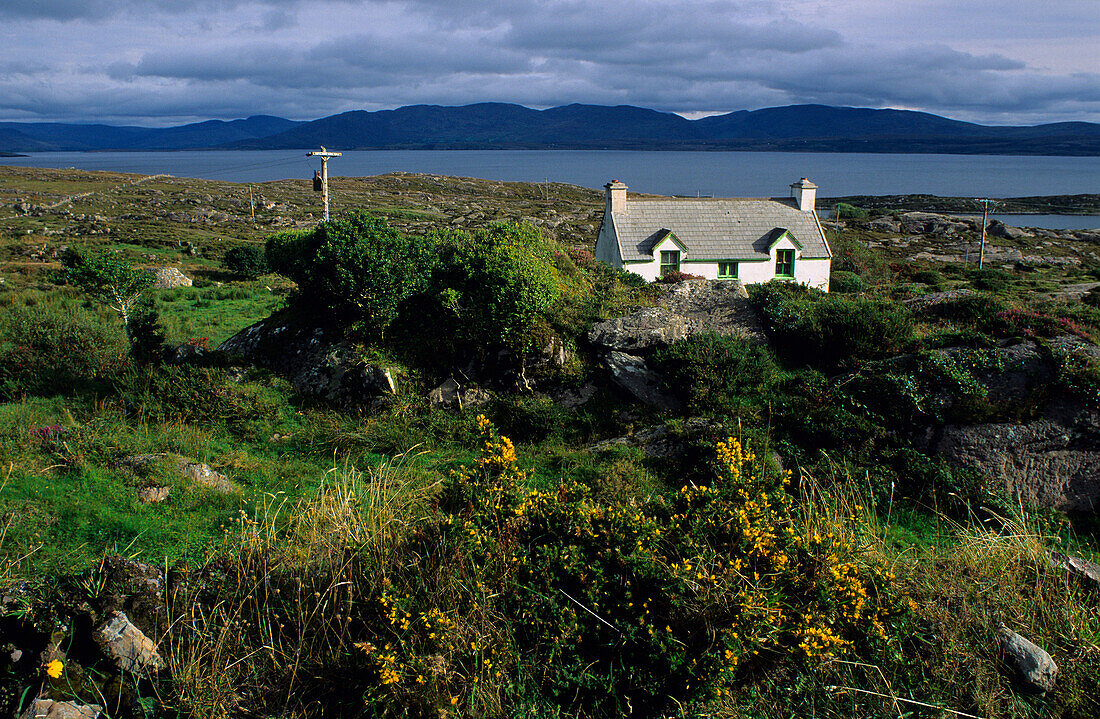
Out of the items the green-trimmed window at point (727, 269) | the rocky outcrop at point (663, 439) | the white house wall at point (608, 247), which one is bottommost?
the rocky outcrop at point (663, 439)

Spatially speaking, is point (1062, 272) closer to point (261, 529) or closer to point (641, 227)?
point (641, 227)

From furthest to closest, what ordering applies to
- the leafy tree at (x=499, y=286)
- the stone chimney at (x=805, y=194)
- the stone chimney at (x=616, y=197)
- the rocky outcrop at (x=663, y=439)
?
the stone chimney at (x=805, y=194) < the stone chimney at (x=616, y=197) < the leafy tree at (x=499, y=286) < the rocky outcrop at (x=663, y=439)

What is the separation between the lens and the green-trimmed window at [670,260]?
92.7 ft

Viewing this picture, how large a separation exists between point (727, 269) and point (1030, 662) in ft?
81.7

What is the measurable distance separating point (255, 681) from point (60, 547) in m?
4.14

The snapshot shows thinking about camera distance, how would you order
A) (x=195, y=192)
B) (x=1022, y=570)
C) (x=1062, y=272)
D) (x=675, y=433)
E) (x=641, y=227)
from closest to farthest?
(x=1022, y=570)
(x=675, y=433)
(x=641, y=227)
(x=1062, y=272)
(x=195, y=192)

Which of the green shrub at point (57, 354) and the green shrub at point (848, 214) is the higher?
the green shrub at point (848, 214)

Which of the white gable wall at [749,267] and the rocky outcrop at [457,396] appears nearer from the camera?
the rocky outcrop at [457,396]

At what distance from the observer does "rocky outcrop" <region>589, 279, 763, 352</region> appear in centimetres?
1345

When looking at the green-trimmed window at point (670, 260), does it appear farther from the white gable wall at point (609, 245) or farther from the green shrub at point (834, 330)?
the green shrub at point (834, 330)

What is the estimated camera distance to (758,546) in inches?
198

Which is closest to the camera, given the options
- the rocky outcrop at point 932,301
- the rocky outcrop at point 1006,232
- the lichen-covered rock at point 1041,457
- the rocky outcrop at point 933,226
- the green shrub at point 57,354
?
the lichen-covered rock at point 1041,457

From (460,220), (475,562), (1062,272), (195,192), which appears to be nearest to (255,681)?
(475,562)

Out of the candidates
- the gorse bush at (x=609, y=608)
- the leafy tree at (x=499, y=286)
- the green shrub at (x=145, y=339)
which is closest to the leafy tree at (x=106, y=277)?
the green shrub at (x=145, y=339)
